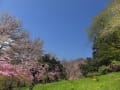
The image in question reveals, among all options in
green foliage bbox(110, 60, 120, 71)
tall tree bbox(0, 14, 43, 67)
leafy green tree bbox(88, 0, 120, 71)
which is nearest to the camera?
leafy green tree bbox(88, 0, 120, 71)

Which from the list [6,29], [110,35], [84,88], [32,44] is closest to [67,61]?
[32,44]

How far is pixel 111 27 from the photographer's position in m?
22.1

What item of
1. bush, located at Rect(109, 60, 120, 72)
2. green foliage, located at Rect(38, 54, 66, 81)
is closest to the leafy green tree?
bush, located at Rect(109, 60, 120, 72)

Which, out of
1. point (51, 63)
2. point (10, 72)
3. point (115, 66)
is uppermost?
point (51, 63)

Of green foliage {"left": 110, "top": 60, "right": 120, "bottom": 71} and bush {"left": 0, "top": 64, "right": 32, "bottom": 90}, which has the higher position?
green foliage {"left": 110, "top": 60, "right": 120, "bottom": 71}

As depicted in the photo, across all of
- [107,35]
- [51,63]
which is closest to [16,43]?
[51,63]

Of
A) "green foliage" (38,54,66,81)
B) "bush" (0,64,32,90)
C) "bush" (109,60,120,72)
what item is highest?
"green foliage" (38,54,66,81)

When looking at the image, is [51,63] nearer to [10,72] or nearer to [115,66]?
[115,66]

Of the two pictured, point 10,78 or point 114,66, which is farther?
point 114,66

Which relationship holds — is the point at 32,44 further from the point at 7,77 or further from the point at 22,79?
the point at 7,77

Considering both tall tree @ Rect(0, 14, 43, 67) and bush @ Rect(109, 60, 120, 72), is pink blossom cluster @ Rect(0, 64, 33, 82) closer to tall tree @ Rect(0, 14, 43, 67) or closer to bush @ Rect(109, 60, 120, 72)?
tall tree @ Rect(0, 14, 43, 67)

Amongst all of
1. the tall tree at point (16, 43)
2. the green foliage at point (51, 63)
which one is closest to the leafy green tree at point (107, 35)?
the green foliage at point (51, 63)

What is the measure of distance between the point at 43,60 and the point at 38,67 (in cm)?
201

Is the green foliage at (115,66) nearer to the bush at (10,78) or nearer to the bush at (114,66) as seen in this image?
the bush at (114,66)
